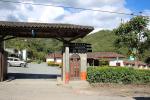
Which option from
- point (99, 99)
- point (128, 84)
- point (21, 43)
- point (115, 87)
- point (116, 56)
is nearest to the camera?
point (99, 99)

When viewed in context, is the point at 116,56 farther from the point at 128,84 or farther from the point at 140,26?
the point at 128,84

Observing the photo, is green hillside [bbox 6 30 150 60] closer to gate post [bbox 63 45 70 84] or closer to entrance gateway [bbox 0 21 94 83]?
entrance gateway [bbox 0 21 94 83]

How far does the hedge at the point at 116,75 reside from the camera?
29656mm

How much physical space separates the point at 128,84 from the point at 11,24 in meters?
10.5

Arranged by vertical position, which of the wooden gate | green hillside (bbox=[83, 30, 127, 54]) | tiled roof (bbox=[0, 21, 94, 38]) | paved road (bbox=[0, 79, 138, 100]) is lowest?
paved road (bbox=[0, 79, 138, 100])

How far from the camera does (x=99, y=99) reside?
19594 mm

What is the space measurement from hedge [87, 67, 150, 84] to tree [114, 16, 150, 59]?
7.90 metres

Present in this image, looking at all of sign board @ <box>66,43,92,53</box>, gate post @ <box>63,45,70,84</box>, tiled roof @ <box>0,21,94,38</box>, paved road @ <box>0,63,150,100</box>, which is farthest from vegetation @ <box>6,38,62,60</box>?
paved road @ <box>0,63,150,100</box>

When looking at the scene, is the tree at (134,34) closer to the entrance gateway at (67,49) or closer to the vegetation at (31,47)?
the entrance gateway at (67,49)

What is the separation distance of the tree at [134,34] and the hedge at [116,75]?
7.90 meters

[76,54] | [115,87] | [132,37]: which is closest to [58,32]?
[76,54]

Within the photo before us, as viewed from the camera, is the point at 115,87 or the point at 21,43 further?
the point at 21,43

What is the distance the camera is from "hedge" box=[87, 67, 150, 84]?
2966 cm

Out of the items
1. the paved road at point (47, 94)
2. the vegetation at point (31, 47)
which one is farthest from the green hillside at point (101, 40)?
the paved road at point (47, 94)
